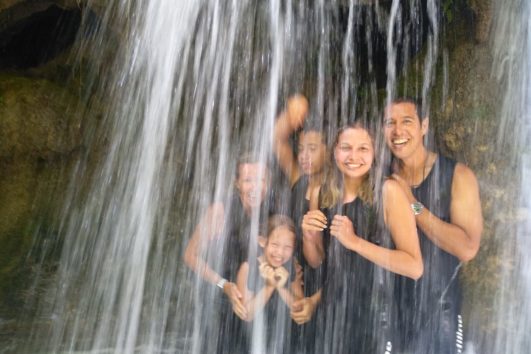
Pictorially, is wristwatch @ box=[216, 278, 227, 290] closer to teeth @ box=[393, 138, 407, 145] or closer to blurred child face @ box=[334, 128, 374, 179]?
blurred child face @ box=[334, 128, 374, 179]

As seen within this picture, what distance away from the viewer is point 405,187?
11.2 ft

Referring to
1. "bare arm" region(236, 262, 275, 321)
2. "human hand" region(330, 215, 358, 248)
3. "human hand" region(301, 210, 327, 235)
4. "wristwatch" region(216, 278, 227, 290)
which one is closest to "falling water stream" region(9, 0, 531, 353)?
"wristwatch" region(216, 278, 227, 290)

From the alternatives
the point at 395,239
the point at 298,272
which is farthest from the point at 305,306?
the point at 395,239

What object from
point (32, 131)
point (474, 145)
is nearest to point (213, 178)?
point (32, 131)

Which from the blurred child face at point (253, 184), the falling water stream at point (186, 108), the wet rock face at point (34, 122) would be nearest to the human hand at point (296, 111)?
the falling water stream at point (186, 108)

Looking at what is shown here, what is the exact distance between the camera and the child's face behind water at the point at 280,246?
11.4 ft

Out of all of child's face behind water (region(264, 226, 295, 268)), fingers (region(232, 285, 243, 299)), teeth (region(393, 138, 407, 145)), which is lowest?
fingers (region(232, 285, 243, 299))

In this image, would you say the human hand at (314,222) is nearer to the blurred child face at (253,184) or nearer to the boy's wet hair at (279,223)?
the boy's wet hair at (279,223)

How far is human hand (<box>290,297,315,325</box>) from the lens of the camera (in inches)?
137

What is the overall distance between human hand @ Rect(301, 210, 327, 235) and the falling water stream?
30.9 inches

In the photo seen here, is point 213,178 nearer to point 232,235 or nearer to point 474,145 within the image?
point 232,235

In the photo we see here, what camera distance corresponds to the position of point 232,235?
3.76 metres

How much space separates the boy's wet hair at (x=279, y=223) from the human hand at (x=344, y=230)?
0.28 meters

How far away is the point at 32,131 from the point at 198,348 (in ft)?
6.76
